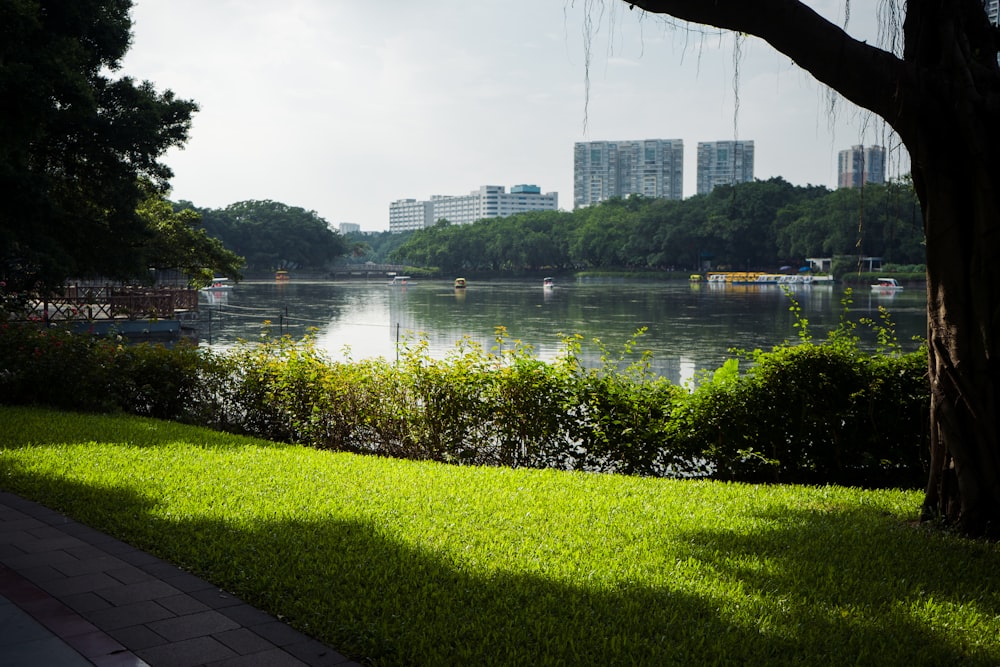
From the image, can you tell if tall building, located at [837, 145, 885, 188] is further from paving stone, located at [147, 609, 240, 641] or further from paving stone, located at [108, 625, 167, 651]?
paving stone, located at [108, 625, 167, 651]

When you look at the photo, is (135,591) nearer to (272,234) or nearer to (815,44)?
(815,44)

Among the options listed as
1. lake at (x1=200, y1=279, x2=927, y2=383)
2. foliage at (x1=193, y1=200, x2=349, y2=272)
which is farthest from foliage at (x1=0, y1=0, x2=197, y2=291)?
foliage at (x1=193, y1=200, x2=349, y2=272)

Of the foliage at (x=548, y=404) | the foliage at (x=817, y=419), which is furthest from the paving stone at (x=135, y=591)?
the foliage at (x=817, y=419)

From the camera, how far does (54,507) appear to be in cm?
527

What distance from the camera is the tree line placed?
93.2 metres

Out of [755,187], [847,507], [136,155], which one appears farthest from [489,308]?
[755,187]

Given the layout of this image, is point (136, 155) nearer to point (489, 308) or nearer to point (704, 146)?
point (489, 308)

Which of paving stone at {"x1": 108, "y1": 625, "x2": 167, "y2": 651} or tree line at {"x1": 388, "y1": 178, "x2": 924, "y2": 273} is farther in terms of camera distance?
tree line at {"x1": 388, "y1": 178, "x2": 924, "y2": 273}

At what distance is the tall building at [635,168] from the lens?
19138 centimetres

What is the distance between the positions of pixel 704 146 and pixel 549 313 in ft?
503

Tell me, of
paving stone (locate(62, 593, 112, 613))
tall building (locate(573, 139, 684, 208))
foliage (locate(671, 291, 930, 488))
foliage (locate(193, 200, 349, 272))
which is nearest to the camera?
paving stone (locate(62, 593, 112, 613))

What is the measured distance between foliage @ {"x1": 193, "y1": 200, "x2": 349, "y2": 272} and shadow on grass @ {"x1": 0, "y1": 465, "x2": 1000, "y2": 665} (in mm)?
107090

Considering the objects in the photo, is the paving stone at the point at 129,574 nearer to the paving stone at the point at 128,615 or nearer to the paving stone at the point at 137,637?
the paving stone at the point at 128,615

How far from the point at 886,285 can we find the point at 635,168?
404ft
